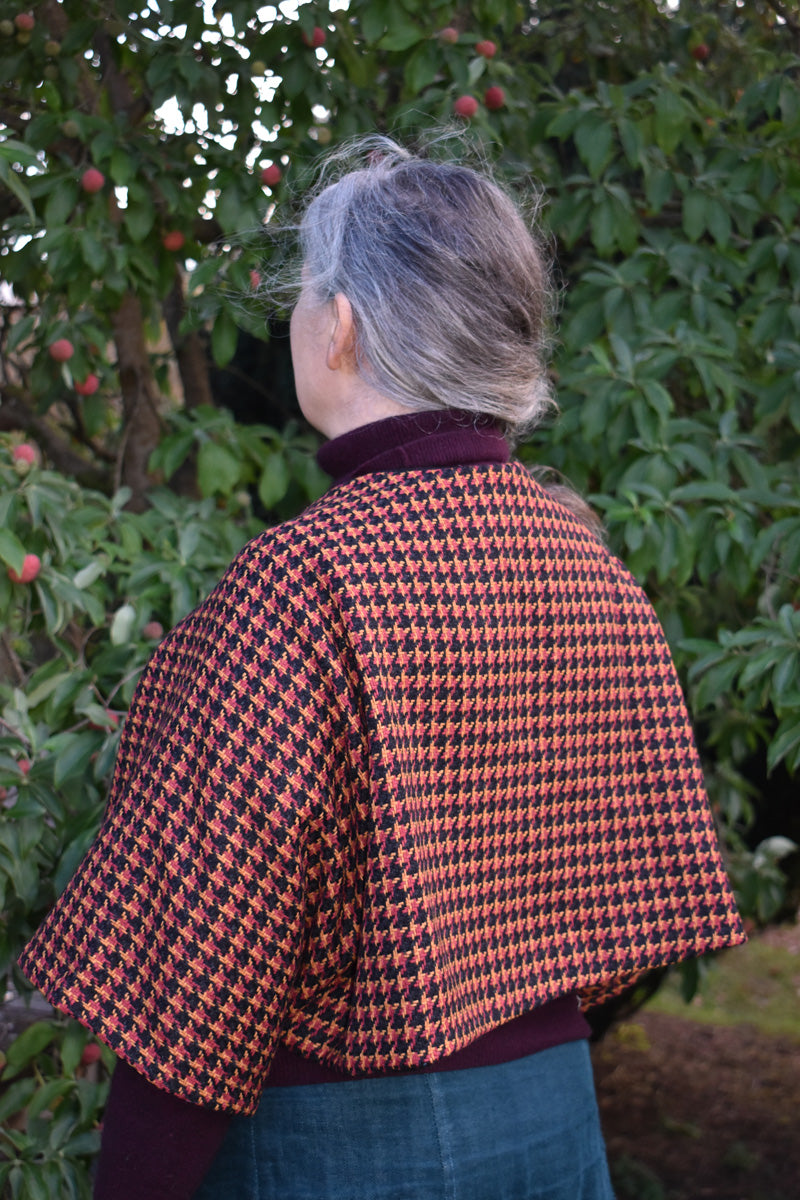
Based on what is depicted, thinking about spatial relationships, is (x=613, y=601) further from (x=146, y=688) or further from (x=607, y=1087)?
(x=607, y=1087)

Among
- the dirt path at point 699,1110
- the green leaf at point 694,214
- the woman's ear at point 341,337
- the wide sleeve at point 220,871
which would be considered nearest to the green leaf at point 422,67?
the green leaf at point 694,214

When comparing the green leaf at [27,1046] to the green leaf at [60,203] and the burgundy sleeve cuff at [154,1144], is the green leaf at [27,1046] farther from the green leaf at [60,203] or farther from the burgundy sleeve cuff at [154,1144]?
the green leaf at [60,203]

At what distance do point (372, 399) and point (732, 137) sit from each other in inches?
72.5

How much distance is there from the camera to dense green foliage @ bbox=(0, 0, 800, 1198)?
185 cm

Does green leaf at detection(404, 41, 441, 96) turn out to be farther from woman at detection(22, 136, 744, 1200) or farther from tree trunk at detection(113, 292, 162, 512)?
woman at detection(22, 136, 744, 1200)

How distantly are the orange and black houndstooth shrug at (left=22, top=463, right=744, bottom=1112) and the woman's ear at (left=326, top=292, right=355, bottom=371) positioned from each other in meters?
0.12

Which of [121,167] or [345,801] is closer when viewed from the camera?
[345,801]

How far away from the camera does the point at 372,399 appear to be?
1141mm

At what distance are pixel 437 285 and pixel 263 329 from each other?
1.20 metres

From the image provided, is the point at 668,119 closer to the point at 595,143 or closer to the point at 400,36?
the point at 595,143

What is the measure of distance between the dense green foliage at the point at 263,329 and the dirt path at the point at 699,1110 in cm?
115

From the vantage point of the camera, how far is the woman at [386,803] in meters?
1.01

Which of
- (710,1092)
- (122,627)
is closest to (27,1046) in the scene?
(122,627)

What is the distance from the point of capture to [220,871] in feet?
3.27
